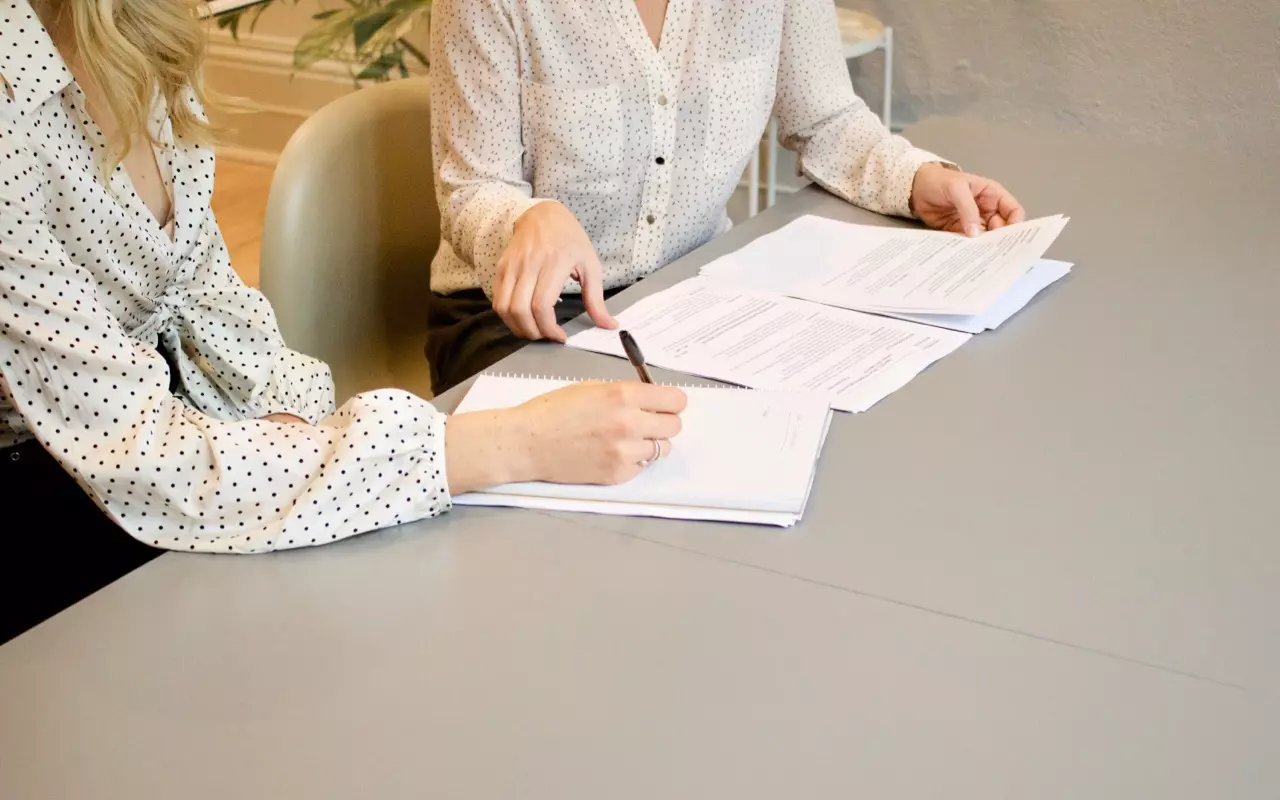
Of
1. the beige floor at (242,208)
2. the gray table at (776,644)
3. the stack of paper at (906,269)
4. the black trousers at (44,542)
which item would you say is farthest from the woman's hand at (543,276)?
the beige floor at (242,208)

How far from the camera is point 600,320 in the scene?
1.17 meters

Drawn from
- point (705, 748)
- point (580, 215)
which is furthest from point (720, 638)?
point (580, 215)

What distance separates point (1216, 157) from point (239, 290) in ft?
4.08

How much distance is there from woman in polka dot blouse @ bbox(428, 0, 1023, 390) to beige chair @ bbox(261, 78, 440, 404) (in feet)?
0.29

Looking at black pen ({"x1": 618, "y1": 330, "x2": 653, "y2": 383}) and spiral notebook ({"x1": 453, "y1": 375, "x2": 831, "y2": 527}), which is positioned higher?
black pen ({"x1": 618, "y1": 330, "x2": 653, "y2": 383})

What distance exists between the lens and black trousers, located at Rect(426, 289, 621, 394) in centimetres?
140

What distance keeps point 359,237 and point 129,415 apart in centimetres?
64

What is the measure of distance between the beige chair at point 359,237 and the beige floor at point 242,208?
1.74 meters

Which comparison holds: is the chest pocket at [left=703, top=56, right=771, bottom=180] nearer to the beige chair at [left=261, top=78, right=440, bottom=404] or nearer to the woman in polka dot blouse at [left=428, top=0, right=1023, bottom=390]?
the woman in polka dot blouse at [left=428, top=0, right=1023, bottom=390]

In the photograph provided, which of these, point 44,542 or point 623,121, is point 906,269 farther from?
point 44,542

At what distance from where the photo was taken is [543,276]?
1.13 meters

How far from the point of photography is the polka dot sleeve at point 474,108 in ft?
4.53

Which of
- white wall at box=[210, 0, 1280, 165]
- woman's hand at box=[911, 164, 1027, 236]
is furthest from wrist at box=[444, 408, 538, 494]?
white wall at box=[210, 0, 1280, 165]

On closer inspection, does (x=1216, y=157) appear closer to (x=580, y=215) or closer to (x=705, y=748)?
(x=580, y=215)
